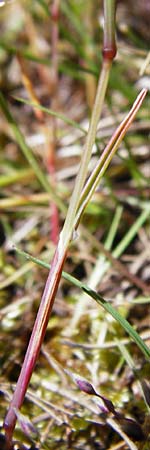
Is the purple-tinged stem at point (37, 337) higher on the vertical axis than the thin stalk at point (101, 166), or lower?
lower

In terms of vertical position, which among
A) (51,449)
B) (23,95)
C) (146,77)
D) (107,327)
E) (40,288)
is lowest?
(51,449)

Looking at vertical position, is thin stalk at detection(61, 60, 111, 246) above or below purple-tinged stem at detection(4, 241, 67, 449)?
above

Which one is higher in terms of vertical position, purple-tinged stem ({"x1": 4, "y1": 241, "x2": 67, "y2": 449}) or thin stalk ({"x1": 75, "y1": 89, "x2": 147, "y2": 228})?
thin stalk ({"x1": 75, "y1": 89, "x2": 147, "y2": 228})

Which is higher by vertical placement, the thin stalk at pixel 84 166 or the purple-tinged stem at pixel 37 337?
the thin stalk at pixel 84 166

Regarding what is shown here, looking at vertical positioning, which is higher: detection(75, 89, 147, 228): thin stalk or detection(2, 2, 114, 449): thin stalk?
detection(75, 89, 147, 228): thin stalk

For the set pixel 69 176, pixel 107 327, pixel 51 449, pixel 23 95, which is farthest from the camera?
pixel 23 95

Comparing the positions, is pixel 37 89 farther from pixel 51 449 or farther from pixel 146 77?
pixel 51 449

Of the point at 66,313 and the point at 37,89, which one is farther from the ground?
the point at 37,89

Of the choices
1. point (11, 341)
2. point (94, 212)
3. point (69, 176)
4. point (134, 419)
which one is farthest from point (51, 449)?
point (69, 176)

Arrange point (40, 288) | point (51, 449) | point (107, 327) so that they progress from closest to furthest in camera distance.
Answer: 1. point (51, 449)
2. point (107, 327)
3. point (40, 288)

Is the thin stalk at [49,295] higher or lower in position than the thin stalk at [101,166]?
lower

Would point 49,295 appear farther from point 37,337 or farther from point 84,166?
point 84,166
